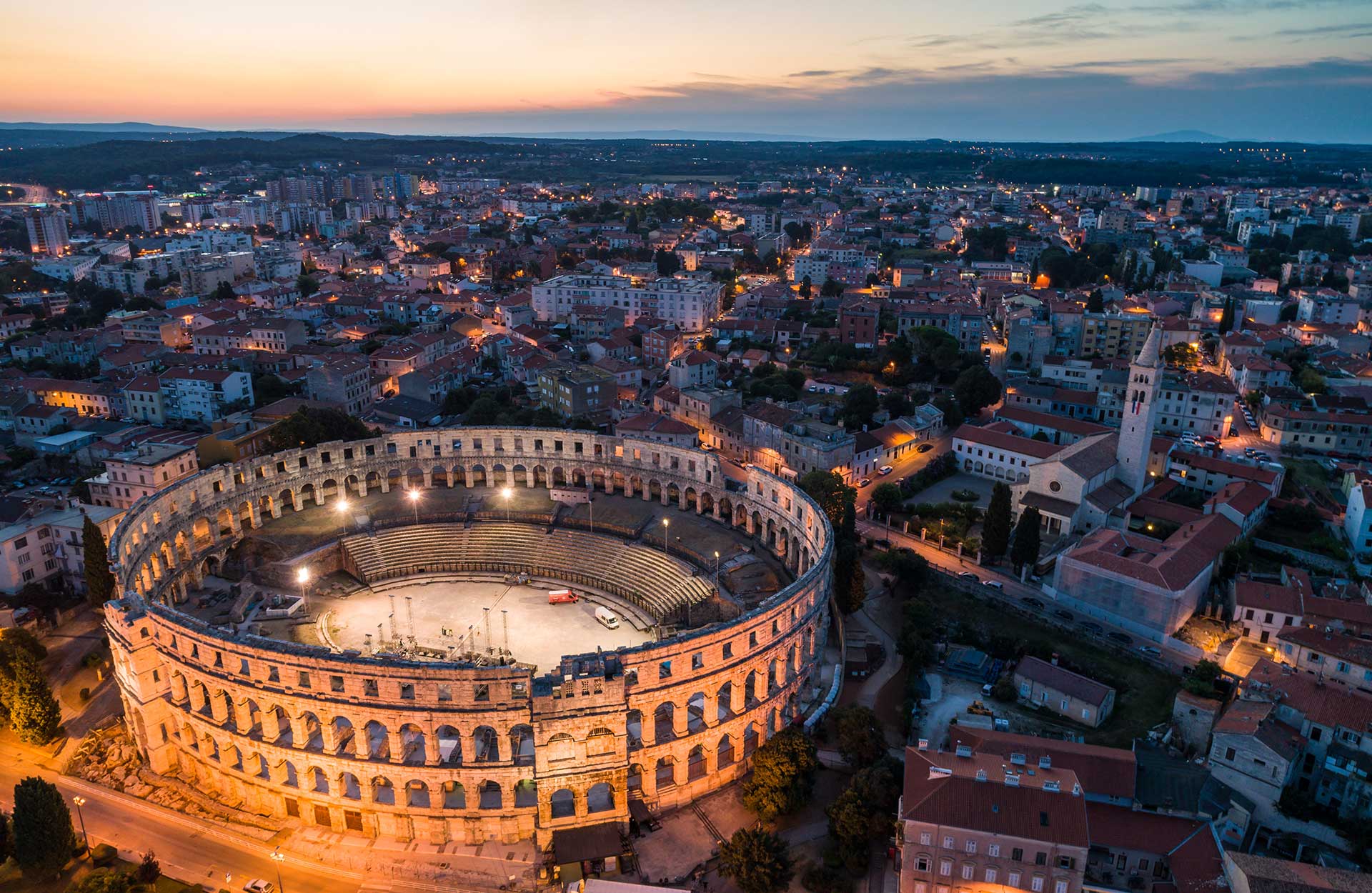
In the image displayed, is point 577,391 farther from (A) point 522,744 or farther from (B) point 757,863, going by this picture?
(B) point 757,863

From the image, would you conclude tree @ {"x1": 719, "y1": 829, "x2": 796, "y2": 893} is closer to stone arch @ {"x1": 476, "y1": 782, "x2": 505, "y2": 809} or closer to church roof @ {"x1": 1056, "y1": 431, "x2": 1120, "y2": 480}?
stone arch @ {"x1": 476, "y1": 782, "x2": 505, "y2": 809}

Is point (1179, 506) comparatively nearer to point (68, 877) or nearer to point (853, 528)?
point (853, 528)

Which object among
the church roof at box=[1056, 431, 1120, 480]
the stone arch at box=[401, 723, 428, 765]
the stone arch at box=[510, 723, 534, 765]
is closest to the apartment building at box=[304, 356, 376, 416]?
the stone arch at box=[401, 723, 428, 765]

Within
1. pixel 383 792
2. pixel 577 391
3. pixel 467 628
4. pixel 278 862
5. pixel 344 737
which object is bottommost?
pixel 278 862

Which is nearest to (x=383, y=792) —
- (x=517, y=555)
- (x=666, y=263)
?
(x=517, y=555)

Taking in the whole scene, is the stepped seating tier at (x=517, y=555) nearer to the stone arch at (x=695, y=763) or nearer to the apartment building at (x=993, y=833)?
the stone arch at (x=695, y=763)

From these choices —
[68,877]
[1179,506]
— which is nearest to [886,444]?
[1179,506]
